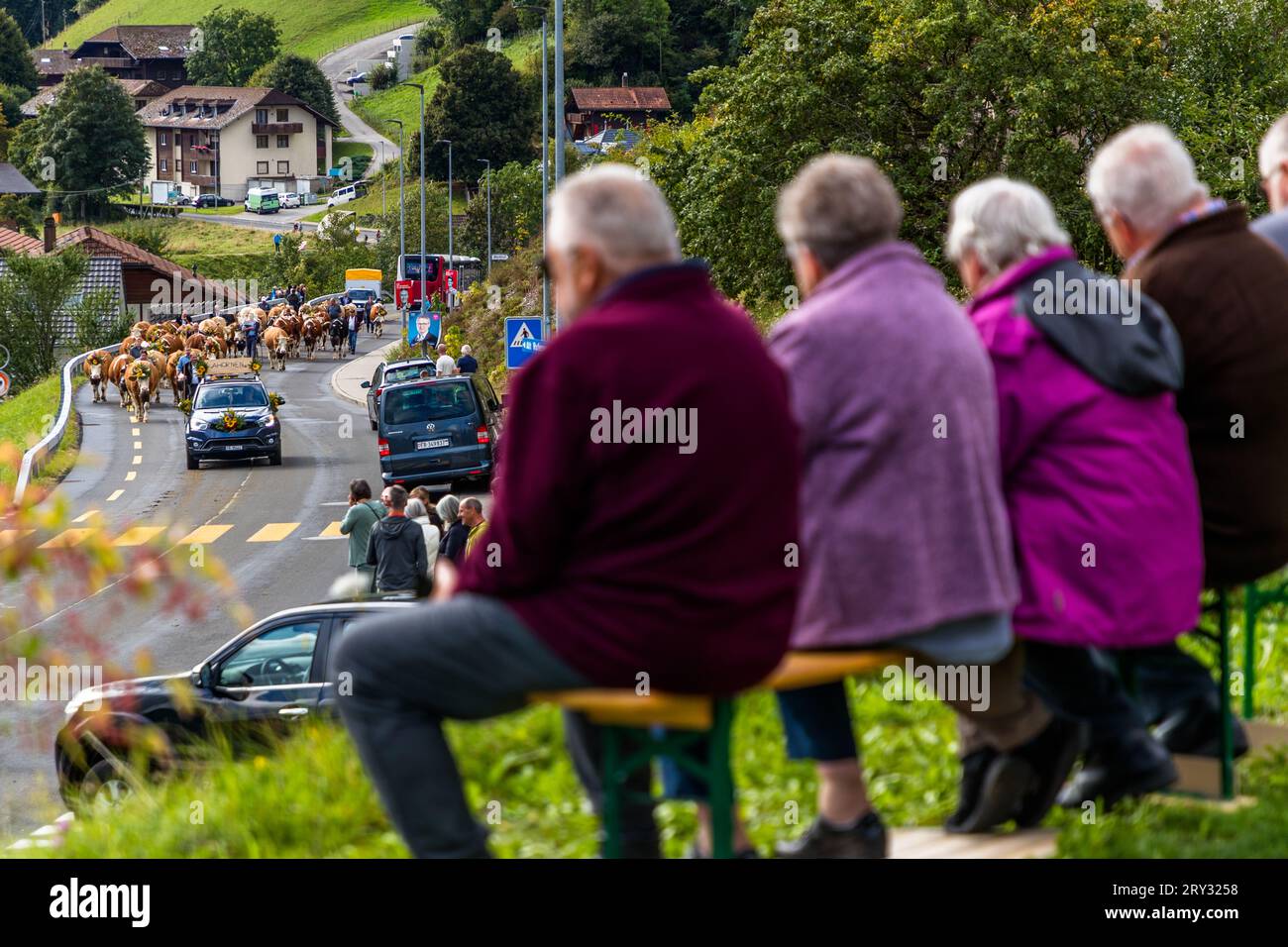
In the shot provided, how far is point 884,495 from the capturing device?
4.36 m

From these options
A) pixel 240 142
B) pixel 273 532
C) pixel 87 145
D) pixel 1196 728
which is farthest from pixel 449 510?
pixel 240 142

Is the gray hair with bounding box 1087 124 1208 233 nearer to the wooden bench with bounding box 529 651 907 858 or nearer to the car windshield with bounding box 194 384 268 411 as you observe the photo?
the wooden bench with bounding box 529 651 907 858

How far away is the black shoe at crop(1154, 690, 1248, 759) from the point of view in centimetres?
531

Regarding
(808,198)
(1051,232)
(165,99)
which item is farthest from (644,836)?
(165,99)

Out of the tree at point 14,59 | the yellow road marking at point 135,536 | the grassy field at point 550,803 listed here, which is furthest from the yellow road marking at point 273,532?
the tree at point 14,59

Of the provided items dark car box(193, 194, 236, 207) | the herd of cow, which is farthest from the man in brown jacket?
dark car box(193, 194, 236, 207)

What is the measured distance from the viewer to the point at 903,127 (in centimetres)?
3422

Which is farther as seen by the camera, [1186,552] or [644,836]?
[1186,552]

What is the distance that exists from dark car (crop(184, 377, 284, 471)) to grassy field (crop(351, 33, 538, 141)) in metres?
112

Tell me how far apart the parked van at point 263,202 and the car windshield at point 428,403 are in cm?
13447

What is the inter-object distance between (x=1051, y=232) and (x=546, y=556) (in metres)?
1.81

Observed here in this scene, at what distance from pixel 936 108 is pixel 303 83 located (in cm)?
15452
